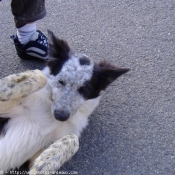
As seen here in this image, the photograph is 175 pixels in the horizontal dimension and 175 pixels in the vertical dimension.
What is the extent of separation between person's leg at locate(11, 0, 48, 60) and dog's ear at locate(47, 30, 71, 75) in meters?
0.73

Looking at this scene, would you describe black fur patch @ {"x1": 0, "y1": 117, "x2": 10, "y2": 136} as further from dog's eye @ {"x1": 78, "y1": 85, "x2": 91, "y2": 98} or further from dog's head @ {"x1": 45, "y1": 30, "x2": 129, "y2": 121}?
dog's eye @ {"x1": 78, "y1": 85, "x2": 91, "y2": 98}

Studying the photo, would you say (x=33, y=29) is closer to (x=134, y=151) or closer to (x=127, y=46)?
Result: (x=127, y=46)

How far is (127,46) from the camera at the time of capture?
4371 mm

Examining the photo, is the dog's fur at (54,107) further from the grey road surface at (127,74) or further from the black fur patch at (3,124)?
the grey road surface at (127,74)

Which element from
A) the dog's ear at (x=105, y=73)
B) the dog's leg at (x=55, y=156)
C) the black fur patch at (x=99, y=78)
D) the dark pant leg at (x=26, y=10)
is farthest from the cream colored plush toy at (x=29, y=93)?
the dark pant leg at (x=26, y=10)

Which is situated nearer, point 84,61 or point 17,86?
point 17,86

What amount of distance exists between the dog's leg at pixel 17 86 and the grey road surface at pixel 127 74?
797 mm

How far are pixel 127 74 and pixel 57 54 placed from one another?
1.15 metres

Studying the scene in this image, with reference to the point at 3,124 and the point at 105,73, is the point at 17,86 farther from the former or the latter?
the point at 105,73

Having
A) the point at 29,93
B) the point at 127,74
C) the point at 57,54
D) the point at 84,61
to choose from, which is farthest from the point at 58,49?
the point at 127,74

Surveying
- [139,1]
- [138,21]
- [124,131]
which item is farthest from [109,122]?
[139,1]

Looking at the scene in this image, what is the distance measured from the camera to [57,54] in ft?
10.3

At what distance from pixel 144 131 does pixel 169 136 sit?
0.25m

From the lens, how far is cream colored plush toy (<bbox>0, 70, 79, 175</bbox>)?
2562mm
